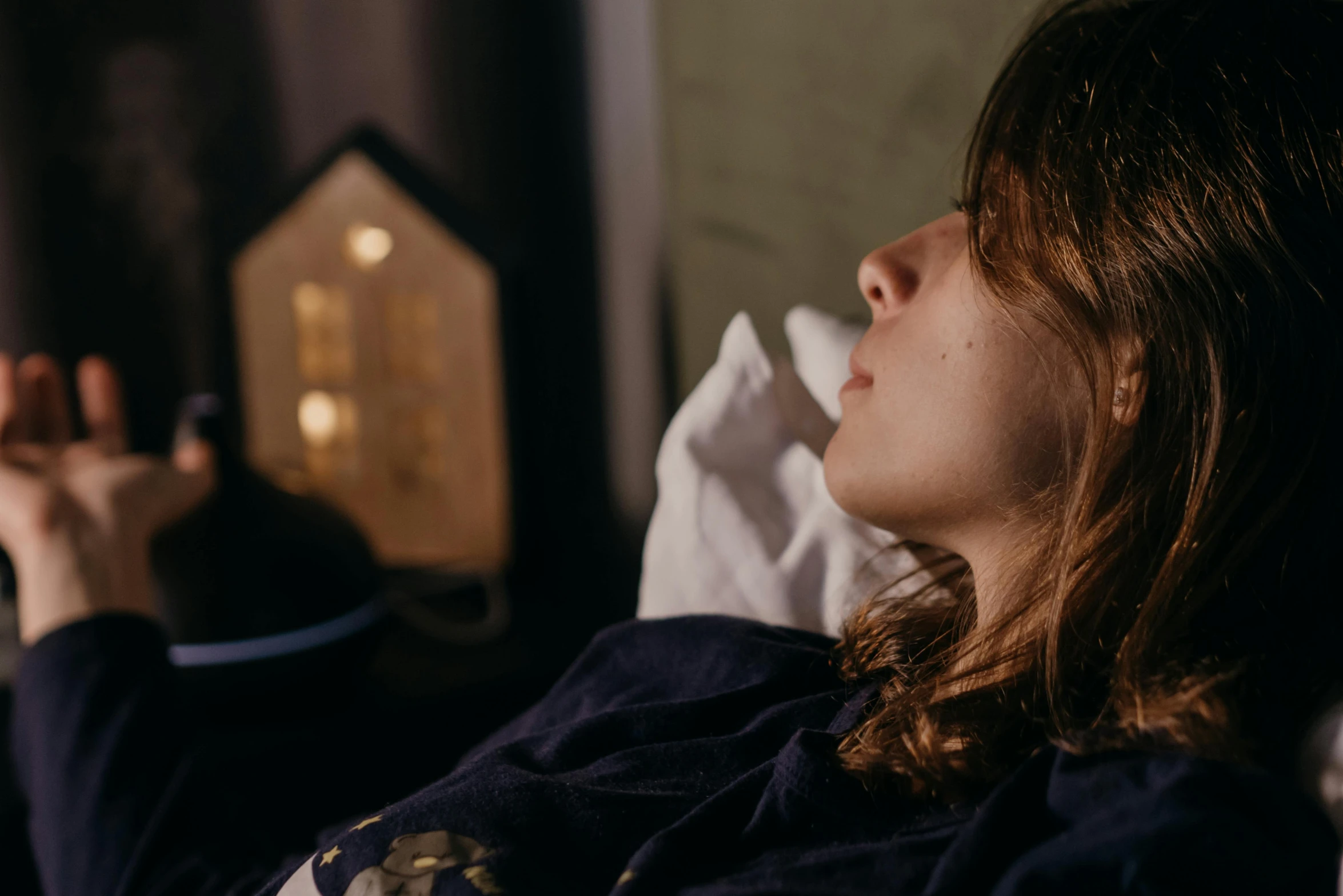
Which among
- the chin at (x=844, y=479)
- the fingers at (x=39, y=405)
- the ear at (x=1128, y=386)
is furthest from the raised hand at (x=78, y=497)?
the ear at (x=1128, y=386)

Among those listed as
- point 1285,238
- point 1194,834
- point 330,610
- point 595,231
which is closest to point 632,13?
point 595,231

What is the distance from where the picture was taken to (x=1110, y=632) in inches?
19.0

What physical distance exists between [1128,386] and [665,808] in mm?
300

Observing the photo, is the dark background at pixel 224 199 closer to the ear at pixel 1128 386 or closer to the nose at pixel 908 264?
the nose at pixel 908 264

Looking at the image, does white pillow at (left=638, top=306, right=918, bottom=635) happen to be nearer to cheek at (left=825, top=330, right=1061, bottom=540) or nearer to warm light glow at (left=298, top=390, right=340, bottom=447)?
cheek at (left=825, top=330, right=1061, bottom=540)

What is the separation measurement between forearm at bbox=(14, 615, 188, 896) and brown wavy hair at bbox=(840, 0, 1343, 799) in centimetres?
43

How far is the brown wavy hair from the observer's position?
0.46 meters

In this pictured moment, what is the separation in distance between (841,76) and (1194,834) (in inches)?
26.5

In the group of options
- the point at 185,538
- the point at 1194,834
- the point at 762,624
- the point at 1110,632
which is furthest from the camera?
the point at 185,538

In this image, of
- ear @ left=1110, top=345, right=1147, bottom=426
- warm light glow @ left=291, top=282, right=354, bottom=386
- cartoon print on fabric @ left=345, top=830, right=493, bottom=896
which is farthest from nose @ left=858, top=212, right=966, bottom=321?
warm light glow @ left=291, top=282, right=354, bottom=386

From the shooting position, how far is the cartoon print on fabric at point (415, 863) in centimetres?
47

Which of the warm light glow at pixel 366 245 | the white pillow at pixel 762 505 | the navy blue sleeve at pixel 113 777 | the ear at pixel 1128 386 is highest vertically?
the warm light glow at pixel 366 245

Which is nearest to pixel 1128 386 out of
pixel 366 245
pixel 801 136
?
pixel 801 136

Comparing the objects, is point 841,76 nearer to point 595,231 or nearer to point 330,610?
point 595,231
